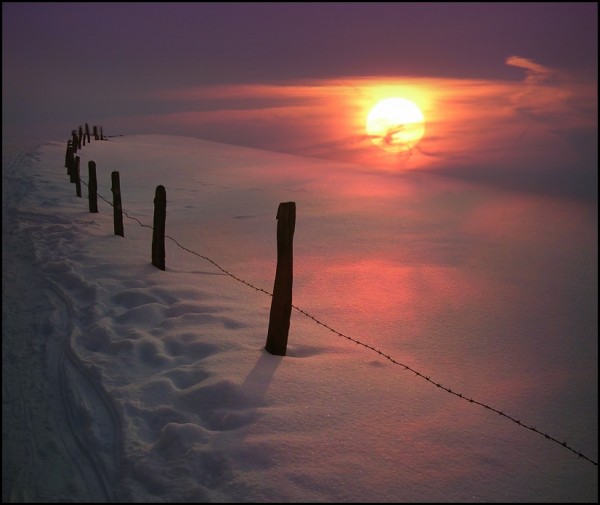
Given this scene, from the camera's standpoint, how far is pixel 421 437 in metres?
4.34

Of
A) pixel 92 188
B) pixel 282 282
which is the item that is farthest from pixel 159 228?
pixel 92 188

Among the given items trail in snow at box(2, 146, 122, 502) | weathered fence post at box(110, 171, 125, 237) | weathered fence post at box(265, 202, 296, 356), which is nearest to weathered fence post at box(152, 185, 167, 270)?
trail in snow at box(2, 146, 122, 502)

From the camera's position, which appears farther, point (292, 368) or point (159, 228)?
point (159, 228)

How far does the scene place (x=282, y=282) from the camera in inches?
218

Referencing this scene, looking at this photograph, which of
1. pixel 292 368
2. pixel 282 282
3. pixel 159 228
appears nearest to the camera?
pixel 292 368

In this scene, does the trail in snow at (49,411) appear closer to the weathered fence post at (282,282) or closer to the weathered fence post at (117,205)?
the weathered fence post at (282,282)

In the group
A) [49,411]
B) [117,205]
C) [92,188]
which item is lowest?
[49,411]

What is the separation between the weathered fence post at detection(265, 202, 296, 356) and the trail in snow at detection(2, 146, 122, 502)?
198cm

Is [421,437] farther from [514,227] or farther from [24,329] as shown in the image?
[514,227]

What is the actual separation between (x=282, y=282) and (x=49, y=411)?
263cm

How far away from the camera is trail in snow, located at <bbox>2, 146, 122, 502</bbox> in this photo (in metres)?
3.57

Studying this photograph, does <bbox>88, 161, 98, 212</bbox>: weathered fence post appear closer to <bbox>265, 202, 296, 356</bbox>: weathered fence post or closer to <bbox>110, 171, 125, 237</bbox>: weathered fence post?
<bbox>110, 171, 125, 237</bbox>: weathered fence post

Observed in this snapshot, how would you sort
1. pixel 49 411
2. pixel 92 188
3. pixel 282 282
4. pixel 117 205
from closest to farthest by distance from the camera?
pixel 49 411 < pixel 282 282 < pixel 117 205 < pixel 92 188

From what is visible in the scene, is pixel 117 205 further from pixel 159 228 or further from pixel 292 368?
pixel 292 368
